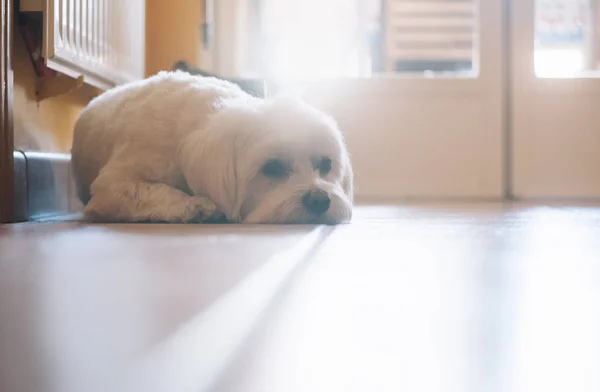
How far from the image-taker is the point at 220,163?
5.18 feet

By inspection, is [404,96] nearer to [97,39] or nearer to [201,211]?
[97,39]

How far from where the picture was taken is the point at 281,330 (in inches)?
20.1

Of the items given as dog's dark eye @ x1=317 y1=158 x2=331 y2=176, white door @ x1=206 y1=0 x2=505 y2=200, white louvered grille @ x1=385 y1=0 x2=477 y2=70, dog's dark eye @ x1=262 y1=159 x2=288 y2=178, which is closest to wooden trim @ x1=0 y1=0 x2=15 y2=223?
dog's dark eye @ x1=262 y1=159 x2=288 y2=178

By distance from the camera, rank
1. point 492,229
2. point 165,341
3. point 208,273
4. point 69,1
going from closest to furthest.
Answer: point 165,341 < point 208,273 < point 492,229 < point 69,1

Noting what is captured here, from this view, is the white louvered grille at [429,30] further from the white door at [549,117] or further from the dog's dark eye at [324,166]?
the dog's dark eye at [324,166]

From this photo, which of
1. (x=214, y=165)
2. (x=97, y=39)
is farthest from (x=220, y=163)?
(x=97, y=39)

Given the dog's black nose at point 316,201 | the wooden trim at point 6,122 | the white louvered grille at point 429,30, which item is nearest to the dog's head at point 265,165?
the dog's black nose at point 316,201

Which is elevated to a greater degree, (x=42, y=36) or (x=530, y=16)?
(x=530, y=16)

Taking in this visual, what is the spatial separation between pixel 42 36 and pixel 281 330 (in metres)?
1.53

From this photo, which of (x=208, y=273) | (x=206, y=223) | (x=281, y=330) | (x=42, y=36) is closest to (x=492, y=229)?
(x=206, y=223)

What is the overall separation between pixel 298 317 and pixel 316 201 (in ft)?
3.30

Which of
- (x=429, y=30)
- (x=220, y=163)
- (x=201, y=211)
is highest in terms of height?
(x=429, y=30)

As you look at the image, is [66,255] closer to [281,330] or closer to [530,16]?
[281,330]

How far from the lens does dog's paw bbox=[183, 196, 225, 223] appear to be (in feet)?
5.17
